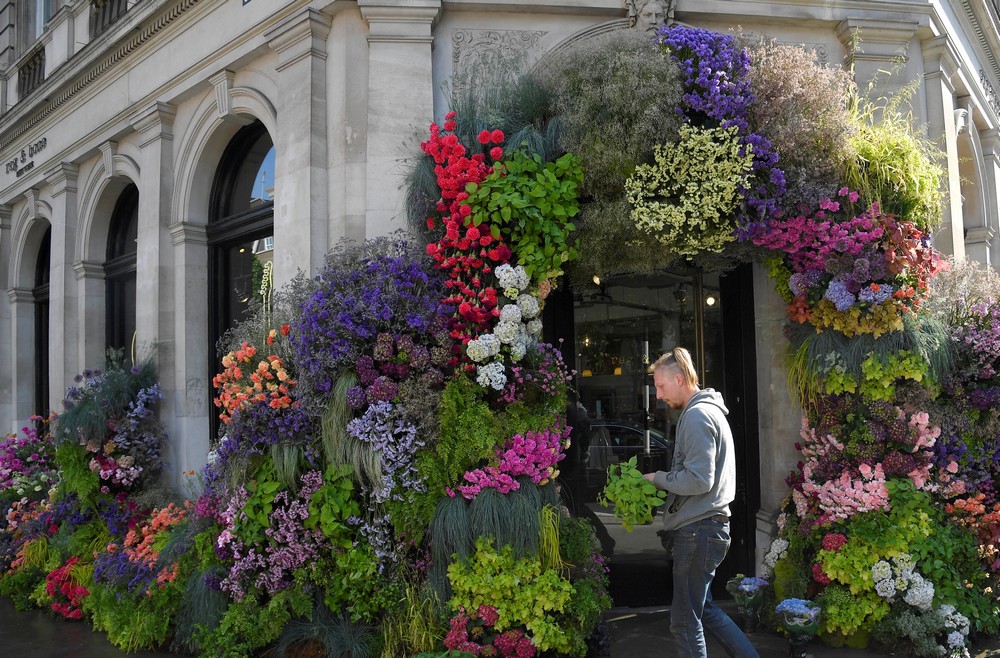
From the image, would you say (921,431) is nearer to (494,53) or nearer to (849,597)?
(849,597)

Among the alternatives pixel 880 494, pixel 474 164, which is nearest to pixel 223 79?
pixel 474 164

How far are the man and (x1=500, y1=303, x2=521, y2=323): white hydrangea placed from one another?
1.48 metres

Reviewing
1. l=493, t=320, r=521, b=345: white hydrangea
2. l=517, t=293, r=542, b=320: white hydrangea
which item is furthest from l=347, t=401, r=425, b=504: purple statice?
l=517, t=293, r=542, b=320: white hydrangea

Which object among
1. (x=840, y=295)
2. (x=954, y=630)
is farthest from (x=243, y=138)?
(x=954, y=630)

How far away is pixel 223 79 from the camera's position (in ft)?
24.0

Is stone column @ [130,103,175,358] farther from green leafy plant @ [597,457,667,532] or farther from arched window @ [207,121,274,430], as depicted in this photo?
green leafy plant @ [597,457,667,532]

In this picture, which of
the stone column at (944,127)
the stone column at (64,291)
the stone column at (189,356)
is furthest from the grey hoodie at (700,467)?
the stone column at (64,291)

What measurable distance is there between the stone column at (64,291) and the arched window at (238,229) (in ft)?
10.8

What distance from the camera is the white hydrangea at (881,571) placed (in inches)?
195

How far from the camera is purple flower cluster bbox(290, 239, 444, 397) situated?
4969mm

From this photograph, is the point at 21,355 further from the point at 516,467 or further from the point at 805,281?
the point at 805,281

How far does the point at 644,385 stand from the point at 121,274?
24.2 ft

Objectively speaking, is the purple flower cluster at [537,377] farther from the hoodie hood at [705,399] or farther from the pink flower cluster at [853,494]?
the pink flower cluster at [853,494]

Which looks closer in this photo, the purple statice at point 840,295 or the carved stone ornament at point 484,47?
the purple statice at point 840,295
